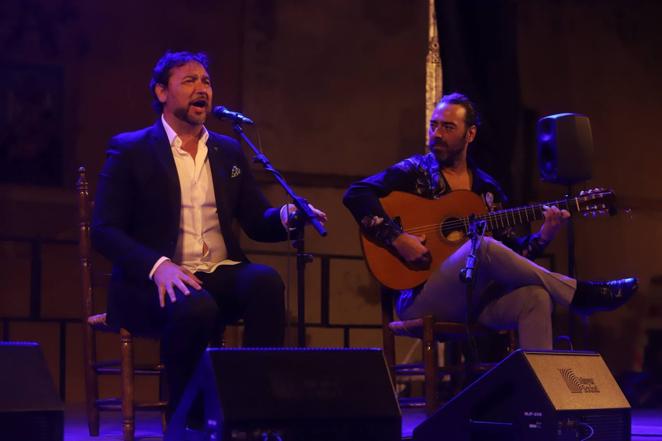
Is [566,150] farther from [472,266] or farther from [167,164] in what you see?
[167,164]

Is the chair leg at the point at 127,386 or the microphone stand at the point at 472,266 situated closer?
the microphone stand at the point at 472,266

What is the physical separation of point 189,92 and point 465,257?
3.91 feet

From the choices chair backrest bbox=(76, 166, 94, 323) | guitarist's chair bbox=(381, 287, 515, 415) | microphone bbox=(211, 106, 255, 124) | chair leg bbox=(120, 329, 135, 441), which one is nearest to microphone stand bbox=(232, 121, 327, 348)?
microphone bbox=(211, 106, 255, 124)

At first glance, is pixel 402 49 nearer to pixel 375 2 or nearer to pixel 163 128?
pixel 375 2

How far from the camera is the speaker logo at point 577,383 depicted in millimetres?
2697

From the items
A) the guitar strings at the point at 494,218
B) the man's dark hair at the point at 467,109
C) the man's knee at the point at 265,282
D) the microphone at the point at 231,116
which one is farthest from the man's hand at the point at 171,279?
the man's dark hair at the point at 467,109

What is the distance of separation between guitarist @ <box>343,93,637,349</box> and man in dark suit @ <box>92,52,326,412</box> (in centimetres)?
73

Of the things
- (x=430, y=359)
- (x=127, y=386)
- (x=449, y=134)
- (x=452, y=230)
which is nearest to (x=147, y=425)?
(x=127, y=386)

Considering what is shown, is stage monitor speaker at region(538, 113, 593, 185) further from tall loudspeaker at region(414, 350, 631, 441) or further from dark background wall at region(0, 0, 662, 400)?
tall loudspeaker at region(414, 350, 631, 441)

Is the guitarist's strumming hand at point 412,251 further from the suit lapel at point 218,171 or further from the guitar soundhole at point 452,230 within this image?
the suit lapel at point 218,171

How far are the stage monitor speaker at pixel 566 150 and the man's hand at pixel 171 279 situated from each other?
Result: 1.92m

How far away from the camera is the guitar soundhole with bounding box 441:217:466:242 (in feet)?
12.9

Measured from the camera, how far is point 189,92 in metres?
3.22

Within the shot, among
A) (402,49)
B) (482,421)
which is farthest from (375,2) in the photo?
(482,421)
